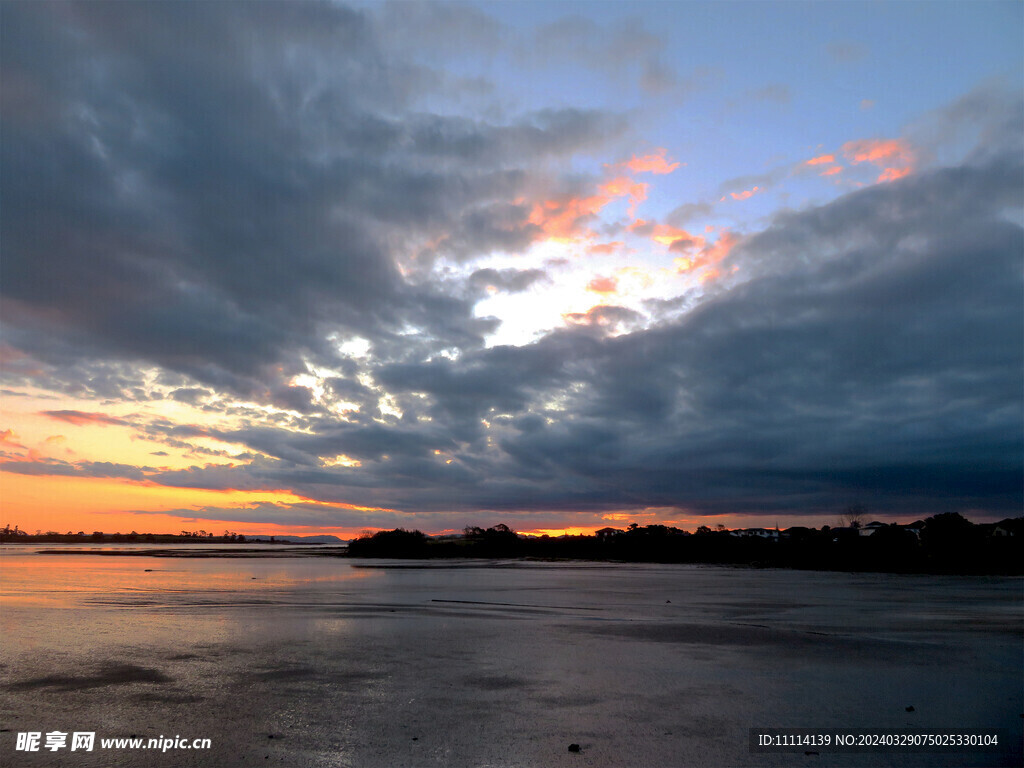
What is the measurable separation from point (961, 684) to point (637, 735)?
25.6 feet

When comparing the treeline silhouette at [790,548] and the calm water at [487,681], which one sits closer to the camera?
the calm water at [487,681]

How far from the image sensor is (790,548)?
316 feet

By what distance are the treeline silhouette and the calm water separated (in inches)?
2171

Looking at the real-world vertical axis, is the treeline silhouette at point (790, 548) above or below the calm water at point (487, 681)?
below

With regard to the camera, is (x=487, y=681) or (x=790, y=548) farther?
(x=790, y=548)

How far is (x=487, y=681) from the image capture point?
39.0 ft

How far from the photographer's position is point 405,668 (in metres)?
13.0

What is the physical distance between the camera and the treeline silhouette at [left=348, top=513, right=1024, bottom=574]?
70000mm

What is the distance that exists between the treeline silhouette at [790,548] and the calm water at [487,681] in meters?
55.1

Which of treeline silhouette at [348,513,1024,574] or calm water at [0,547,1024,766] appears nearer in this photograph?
calm water at [0,547,1024,766]

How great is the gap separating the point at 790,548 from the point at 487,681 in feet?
318

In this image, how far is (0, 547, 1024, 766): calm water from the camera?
8477 mm

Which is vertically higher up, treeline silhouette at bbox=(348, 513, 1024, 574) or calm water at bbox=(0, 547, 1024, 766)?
calm water at bbox=(0, 547, 1024, 766)

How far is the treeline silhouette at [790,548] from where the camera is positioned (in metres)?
70.0
